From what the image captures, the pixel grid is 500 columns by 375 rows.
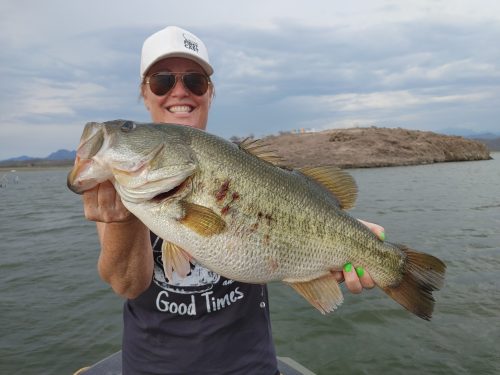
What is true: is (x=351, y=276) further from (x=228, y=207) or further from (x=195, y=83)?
(x=195, y=83)

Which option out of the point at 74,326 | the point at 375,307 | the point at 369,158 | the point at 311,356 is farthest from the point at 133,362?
the point at 369,158

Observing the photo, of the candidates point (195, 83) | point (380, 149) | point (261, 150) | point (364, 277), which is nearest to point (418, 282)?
point (364, 277)

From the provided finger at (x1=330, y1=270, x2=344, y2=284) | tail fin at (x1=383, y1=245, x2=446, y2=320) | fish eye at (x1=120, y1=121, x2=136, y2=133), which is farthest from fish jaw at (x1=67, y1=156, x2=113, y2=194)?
tail fin at (x1=383, y1=245, x2=446, y2=320)

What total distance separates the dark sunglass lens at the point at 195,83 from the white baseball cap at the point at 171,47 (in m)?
0.12

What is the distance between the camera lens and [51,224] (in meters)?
17.1

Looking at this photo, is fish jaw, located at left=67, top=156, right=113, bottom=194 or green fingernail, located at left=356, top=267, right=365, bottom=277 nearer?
fish jaw, located at left=67, top=156, right=113, bottom=194

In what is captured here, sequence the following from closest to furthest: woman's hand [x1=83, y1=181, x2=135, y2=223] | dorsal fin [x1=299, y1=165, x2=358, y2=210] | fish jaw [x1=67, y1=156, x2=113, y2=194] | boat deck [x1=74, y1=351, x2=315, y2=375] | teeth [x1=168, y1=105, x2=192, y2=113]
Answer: fish jaw [x1=67, y1=156, x2=113, y2=194] → woman's hand [x1=83, y1=181, x2=135, y2=223] → dorsal fin [x1=299, y1=165, x2=358, y2=210] → teeth [x1=168, y1=105, x2=192, y2=113] → boat deck [x1=74, y1=351, x2=315, y2=375]

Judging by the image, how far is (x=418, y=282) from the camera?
2830mm

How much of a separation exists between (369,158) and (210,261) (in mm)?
41931

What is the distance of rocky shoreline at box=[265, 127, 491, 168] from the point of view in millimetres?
42138

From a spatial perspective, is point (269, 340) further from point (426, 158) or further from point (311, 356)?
point (426, 158)

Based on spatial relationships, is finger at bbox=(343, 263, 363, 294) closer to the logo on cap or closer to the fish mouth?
the fish mouth

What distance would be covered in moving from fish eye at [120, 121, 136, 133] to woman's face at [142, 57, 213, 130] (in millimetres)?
938

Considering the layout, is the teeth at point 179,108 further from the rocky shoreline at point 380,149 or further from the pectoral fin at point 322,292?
the rocky shoreline at point 380,149
